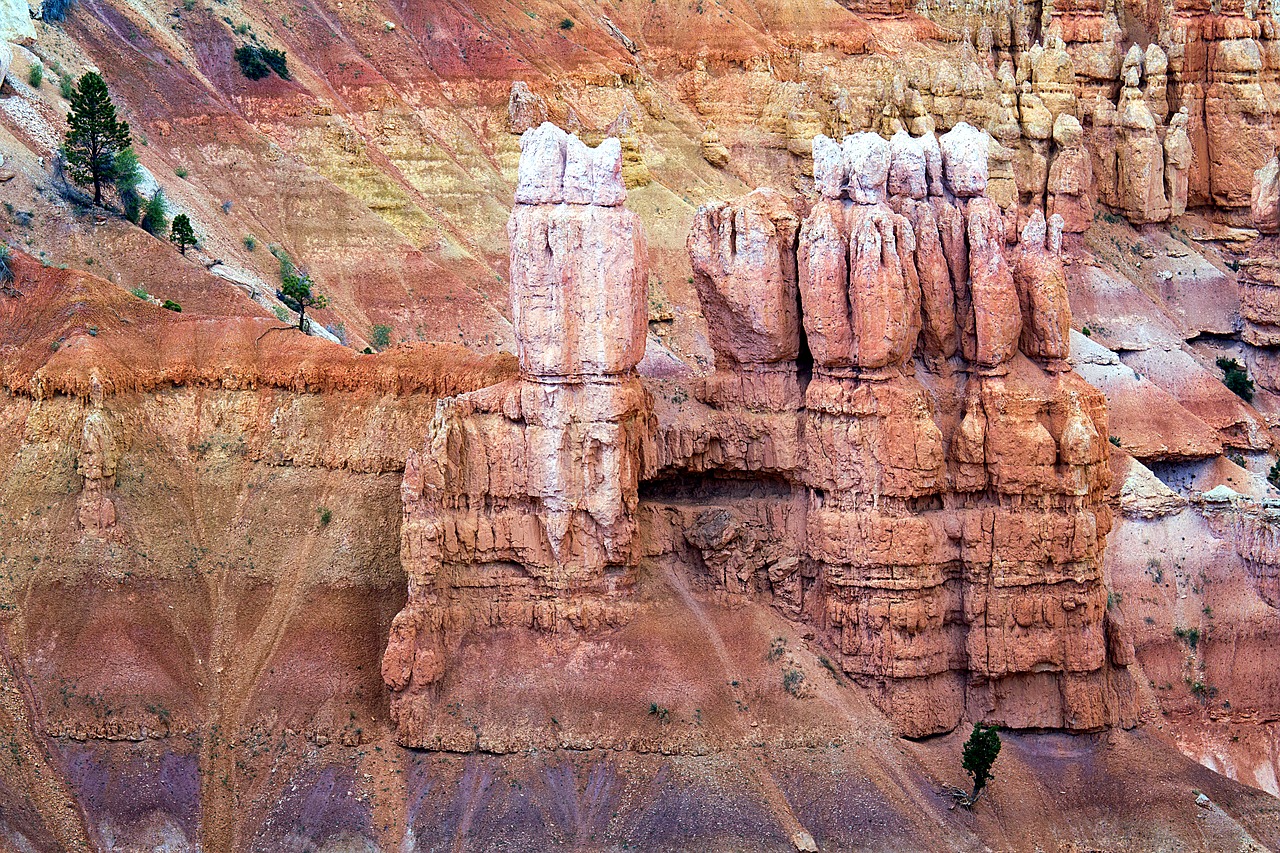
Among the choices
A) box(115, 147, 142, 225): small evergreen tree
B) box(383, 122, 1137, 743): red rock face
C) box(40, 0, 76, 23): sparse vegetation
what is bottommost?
box(383, 122, 1137, 743): red rock face

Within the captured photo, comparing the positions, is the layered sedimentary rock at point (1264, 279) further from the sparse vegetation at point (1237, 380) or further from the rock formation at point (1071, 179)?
the rock formation at point (1071, 179)

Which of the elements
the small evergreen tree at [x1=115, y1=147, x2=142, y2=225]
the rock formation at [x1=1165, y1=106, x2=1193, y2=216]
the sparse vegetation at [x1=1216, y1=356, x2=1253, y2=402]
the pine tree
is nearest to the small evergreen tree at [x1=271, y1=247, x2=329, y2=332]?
the small evergreen tree at [x1=115, y1=147, x2=142, y2=225]

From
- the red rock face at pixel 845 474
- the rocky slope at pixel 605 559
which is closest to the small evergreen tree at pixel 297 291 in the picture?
the rocky slope at pixel 605 559

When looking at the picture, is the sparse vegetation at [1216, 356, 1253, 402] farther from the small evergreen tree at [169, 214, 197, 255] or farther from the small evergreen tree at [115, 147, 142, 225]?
the small evergreen tree at [115, 147, 142, 225]

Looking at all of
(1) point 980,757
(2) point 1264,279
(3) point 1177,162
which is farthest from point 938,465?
(3) point 1177,162

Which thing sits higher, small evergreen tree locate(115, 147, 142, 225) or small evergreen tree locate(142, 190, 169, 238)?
small evergreen tree locate(115, 147, 142, 225)
